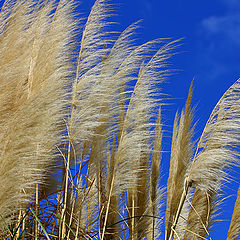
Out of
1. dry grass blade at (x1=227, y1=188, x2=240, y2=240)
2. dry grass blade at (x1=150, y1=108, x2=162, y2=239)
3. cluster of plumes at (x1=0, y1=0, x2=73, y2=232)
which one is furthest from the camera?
dry grass blade at (x1=227, y1=188, x2=240, y2=240)

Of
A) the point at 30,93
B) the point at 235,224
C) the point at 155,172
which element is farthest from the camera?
the point at 235,224

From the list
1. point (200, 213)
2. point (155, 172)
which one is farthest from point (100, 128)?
point (200, 213)

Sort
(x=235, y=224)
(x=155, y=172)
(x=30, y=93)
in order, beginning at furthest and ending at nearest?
(x=235, y=224) → (x=155, y=172) → (x=30, y=93)

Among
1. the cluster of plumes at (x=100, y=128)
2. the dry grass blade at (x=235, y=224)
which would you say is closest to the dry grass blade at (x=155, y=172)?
the cluster of plumes at (x=100, y=128)

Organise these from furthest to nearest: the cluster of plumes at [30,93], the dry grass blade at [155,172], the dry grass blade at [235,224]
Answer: the dry grass blade at [235,224], the dry grass blade at [155,172], the cluster of plumes at [30,93]

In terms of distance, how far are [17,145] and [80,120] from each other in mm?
864

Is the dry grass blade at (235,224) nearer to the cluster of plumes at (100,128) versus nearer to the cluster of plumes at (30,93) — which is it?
the cluster of plumes at (100,128)

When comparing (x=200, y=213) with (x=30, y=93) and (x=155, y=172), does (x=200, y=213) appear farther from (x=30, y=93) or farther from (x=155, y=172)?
(x=30, y=93)

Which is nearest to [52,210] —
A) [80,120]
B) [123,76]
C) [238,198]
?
[80,120]

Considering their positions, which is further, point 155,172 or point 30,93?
point 155,172

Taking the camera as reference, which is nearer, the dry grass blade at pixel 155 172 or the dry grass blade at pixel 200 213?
the dry grass blade at pixel 155 172

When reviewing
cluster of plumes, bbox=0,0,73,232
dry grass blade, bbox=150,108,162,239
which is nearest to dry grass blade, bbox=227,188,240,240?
dry grass blade, bbox=150,108,162,239

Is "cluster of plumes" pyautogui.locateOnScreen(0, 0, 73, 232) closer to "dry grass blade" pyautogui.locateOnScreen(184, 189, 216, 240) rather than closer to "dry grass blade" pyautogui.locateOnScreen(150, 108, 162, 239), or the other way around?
"dry grass blade" pyautogui.locateOnScreen(150, 108, 162, 239)

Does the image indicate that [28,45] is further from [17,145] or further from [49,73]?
[17,145]
